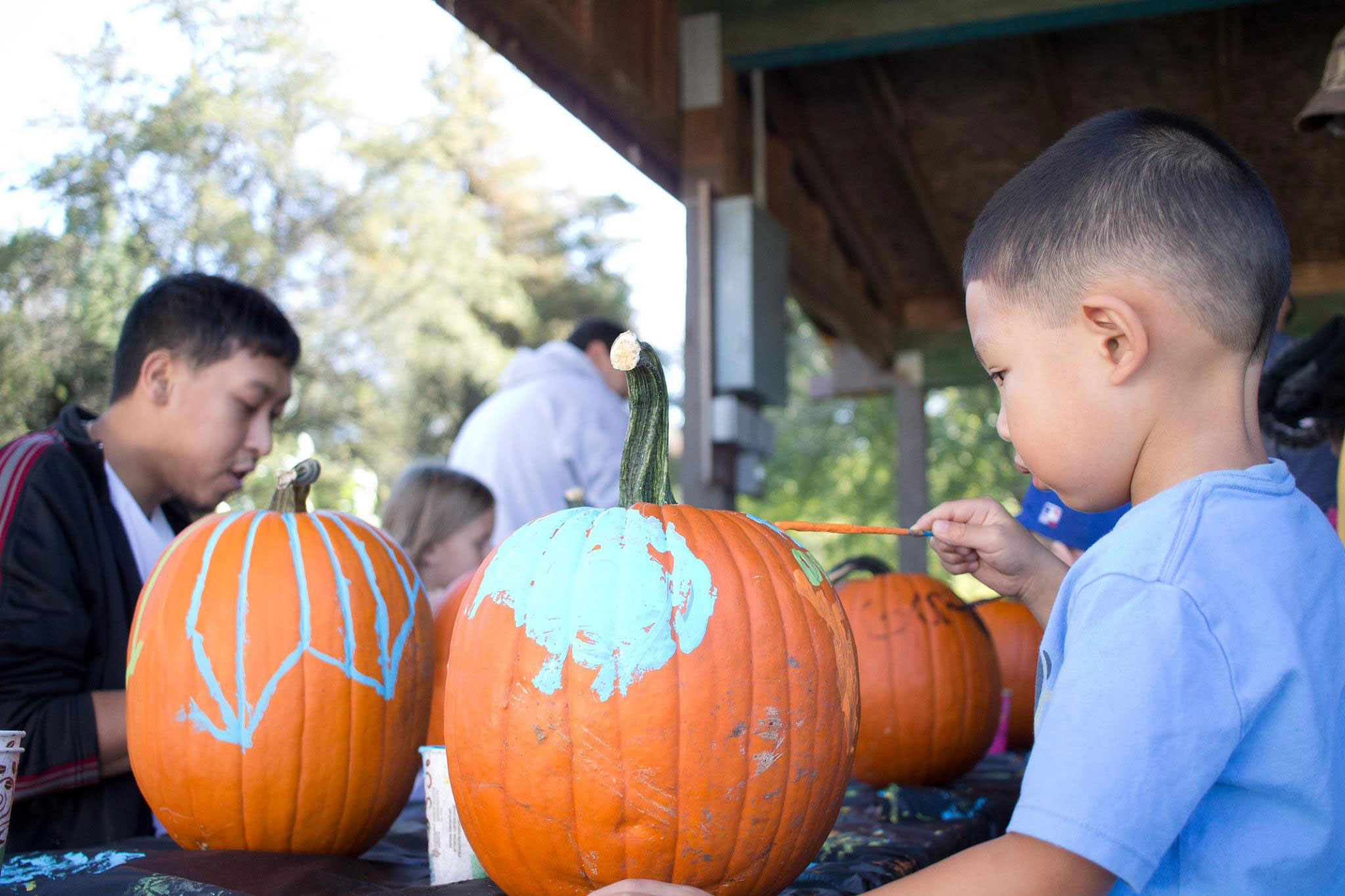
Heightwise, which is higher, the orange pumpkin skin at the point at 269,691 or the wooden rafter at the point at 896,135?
the wooden rafter at the point at 896,135

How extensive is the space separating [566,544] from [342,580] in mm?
503

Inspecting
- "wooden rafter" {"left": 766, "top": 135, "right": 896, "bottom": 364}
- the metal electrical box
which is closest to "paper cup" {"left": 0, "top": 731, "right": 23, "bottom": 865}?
the metal electrical box

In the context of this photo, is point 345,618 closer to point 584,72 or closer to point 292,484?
point 292,484

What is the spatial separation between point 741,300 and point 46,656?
391 centimetres

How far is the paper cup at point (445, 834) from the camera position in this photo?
148 cm

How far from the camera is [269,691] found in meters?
1.55

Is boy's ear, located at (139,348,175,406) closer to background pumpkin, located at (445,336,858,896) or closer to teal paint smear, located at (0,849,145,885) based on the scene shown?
teal paint smear, located at (0,849,145,885)

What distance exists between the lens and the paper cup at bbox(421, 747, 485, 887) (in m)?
1.48

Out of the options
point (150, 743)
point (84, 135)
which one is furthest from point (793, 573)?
point (84, 135)

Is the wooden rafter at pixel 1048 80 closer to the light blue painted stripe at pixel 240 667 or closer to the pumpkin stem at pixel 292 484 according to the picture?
the pumpkin stem at pixel 292 484

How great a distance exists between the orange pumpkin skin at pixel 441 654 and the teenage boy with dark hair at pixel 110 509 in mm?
514

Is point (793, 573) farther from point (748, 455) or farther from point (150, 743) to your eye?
point (748, 455)

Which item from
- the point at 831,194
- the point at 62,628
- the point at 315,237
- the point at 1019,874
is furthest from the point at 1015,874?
the point at 315,237

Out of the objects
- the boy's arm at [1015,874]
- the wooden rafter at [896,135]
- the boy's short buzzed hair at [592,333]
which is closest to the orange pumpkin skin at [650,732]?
the boy's arm at [1015,874]
